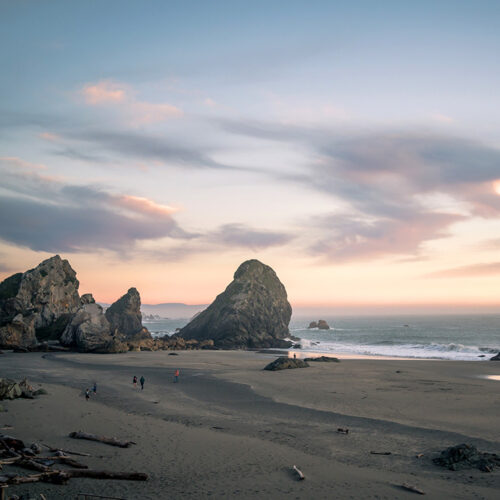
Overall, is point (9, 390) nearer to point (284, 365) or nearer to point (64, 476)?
point (64, 476)

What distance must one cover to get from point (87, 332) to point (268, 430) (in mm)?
52682

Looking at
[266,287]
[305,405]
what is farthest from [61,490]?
[266,287]

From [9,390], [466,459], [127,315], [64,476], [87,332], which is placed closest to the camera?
[64,476]

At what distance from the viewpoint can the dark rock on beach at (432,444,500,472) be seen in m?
14.6

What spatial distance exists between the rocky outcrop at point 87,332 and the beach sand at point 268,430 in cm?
2463

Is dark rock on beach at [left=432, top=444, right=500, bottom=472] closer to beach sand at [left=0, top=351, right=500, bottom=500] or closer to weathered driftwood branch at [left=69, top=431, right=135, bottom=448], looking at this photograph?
beach sand at [left=0, top=351, right=500, bottom=500]

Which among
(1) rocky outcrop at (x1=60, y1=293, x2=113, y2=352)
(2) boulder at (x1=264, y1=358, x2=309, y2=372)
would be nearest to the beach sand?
(2) boulder at (x1=264, y1=358, x2=309, y2=372)

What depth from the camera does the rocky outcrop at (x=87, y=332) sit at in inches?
2522

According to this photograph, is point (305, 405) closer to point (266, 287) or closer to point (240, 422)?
point (240, 422)

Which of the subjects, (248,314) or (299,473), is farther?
(248,314)

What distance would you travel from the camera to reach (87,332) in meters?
64.8

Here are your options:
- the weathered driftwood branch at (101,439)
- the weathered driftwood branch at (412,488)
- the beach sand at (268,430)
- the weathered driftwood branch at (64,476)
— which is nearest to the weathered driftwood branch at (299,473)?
the beach sand at (268,430)

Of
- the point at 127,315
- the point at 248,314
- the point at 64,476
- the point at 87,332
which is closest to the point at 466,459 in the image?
the point at 64,476

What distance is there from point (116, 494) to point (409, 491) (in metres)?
9.17
